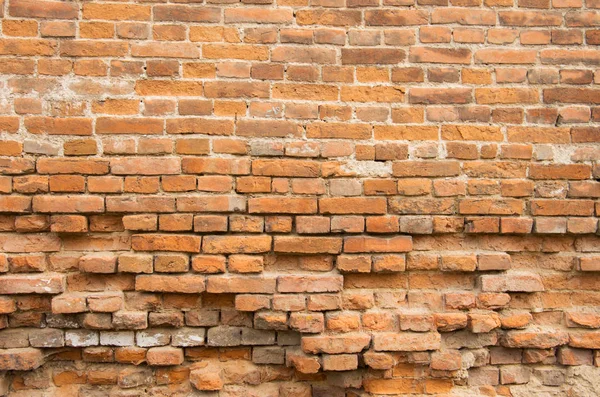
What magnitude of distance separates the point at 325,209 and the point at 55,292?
4.56 feet

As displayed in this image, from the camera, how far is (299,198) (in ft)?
7.84

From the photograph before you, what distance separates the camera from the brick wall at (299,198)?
2367mm

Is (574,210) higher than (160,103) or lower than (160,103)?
lower

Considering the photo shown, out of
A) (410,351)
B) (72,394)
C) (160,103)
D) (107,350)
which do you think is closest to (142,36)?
(160,103)

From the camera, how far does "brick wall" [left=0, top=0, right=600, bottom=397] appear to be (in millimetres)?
2367

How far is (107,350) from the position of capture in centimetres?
242

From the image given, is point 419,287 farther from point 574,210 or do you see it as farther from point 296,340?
point 574,210

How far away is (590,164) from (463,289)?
0.92 m

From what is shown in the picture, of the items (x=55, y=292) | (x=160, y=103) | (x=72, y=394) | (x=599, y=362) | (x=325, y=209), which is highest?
(x=160, y=103)

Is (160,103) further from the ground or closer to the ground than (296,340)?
further from the ground

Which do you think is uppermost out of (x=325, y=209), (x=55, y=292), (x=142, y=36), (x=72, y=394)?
(x=142, y=36)

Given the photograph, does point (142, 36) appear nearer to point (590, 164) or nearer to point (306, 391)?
point (306, 391)

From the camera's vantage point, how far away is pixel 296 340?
8.09ft

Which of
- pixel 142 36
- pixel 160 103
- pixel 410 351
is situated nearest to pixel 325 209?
pixel 410 351
